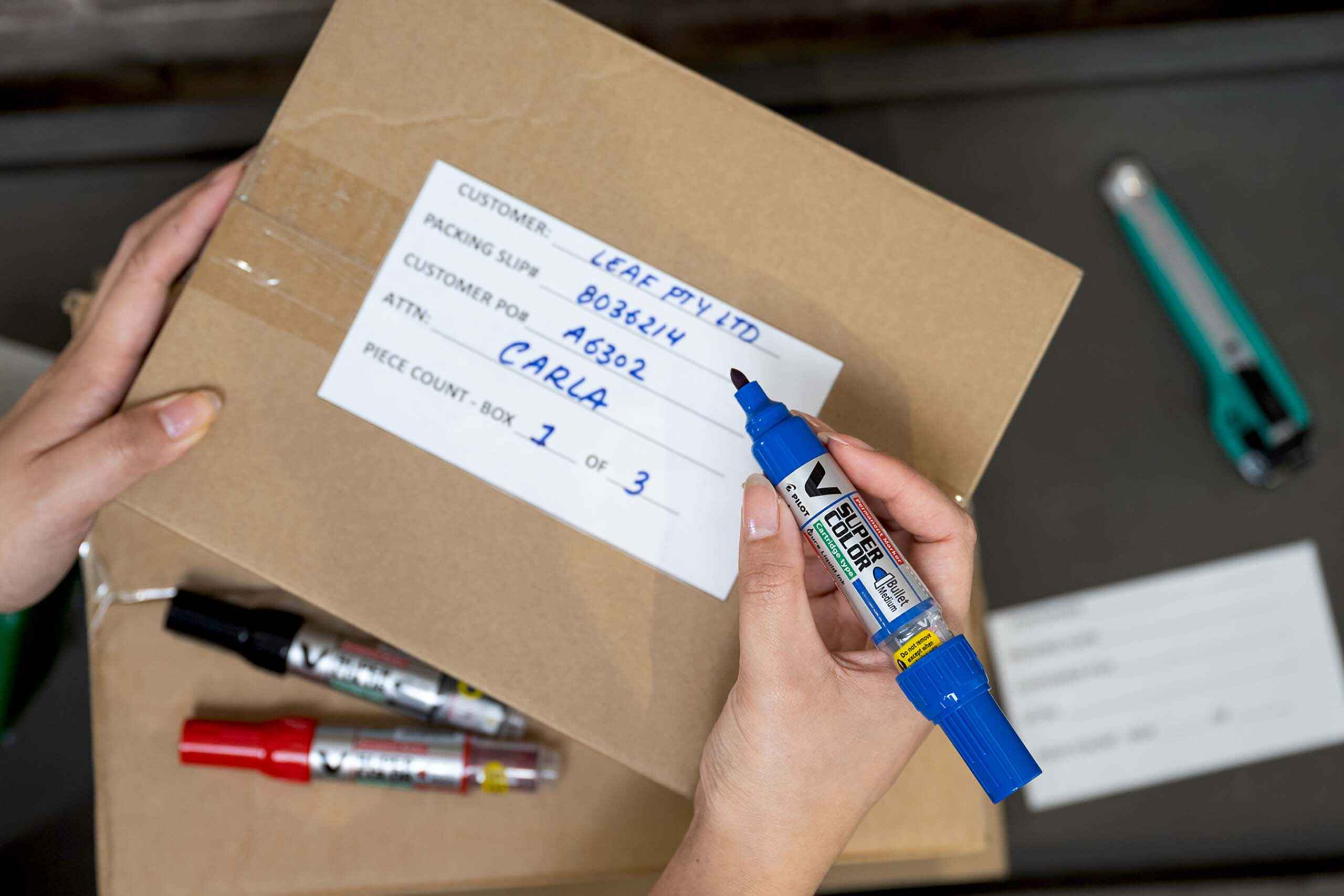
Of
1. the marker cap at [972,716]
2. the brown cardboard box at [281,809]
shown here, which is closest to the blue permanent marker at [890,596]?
the marker cap at [972,716]

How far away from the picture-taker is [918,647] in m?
0.43

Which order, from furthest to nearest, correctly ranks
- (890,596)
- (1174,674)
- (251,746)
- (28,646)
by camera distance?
1. (1174,674)
2. (28,646)
3. (251,746)
4. (890,596)

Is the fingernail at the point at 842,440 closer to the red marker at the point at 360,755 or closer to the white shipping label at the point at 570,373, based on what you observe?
the white shipping label at the point at 570,373

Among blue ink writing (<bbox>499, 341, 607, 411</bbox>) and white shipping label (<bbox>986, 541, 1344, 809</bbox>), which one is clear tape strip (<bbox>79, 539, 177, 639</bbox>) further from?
white shipping label (<bbox>986, 541, 1344, 809</bbox>)

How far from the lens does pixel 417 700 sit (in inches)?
22.0

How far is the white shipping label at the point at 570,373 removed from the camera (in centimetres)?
48

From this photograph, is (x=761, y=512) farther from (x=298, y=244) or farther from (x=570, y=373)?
(x=298, y=244)

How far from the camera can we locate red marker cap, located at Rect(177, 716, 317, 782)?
0.55 m

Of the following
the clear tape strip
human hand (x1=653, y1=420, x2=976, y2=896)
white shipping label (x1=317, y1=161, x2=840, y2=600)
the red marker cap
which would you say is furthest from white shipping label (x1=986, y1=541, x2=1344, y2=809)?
the clear tape strip

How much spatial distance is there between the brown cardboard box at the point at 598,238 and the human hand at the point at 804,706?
34 millimetres

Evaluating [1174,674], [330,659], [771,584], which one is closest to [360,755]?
[330,659]

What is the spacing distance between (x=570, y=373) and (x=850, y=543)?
0.61 ft

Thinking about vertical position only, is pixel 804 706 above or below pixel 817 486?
below

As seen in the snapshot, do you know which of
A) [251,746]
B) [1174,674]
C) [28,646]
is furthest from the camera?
[1174,674]
